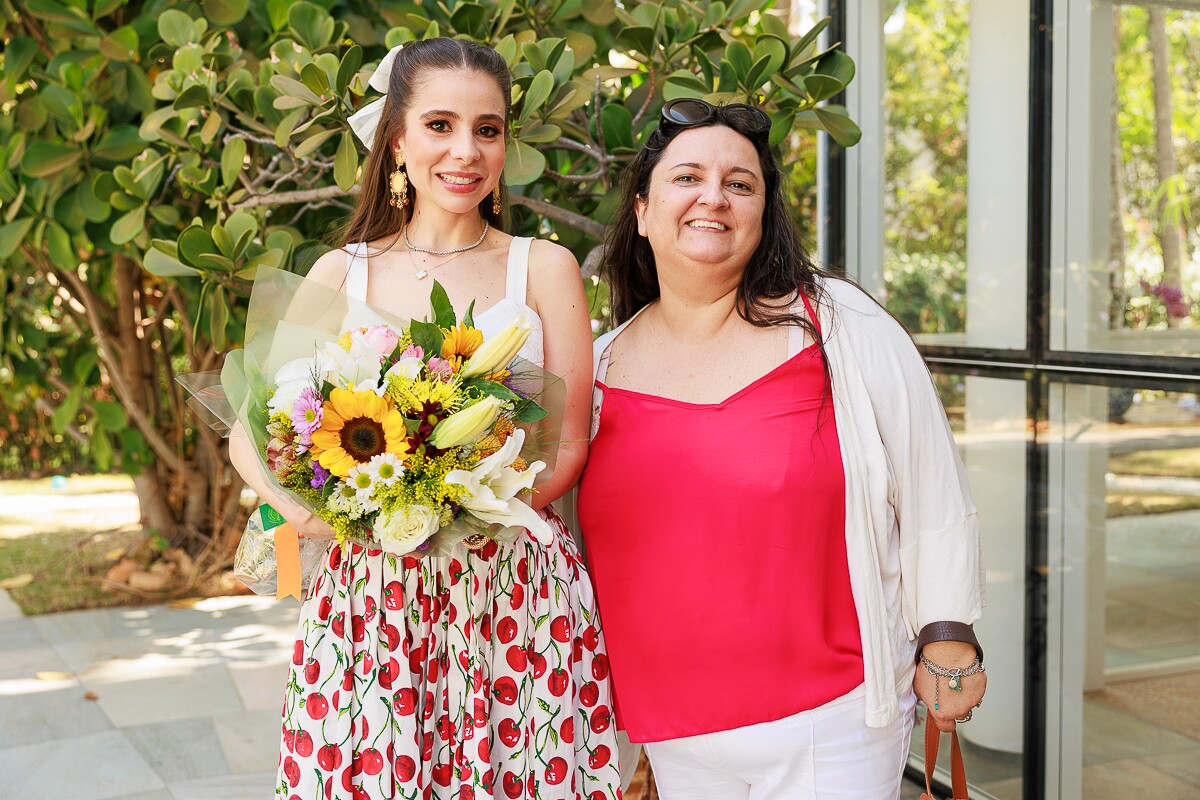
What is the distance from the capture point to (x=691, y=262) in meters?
1.79

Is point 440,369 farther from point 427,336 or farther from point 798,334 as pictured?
point 798,334

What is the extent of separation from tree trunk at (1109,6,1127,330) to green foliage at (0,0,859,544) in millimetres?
617

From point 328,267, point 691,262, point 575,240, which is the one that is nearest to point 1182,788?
point 691,262

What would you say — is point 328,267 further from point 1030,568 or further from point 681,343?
point 1030,568

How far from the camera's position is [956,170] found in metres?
3.01

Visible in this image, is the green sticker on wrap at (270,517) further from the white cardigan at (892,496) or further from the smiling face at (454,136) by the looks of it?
the white cardigan at (892,496)

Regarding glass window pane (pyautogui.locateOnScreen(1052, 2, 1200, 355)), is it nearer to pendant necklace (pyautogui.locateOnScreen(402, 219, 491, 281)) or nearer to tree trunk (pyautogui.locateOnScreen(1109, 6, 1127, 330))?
tree trunk (pyautogui.locateOnScreen(1109, 6, 1127, 330))

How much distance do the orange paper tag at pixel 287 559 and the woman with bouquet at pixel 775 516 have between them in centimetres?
52

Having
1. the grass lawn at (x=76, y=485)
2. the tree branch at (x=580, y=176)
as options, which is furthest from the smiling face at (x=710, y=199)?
the grass lawn at (x=76, y=485)

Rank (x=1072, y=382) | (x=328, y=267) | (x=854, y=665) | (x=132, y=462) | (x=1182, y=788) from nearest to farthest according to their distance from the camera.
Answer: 1. (x=854, y=665)
2. (x=328, y=267)
3. (x=1182, y=788)
4. (x=1072, y=382)
5. (x=132, y=462)

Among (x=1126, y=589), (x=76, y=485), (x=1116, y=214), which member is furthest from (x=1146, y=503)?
(x=76, y=485)

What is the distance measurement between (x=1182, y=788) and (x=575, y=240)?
1980mm

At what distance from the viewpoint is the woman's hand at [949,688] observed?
1764mm

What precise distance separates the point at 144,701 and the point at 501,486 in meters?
3.15
